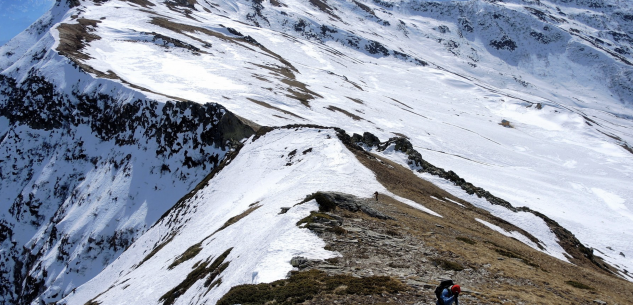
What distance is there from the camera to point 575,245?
31.6m

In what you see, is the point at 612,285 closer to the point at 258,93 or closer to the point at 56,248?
the point at 56,248

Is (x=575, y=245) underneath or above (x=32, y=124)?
above

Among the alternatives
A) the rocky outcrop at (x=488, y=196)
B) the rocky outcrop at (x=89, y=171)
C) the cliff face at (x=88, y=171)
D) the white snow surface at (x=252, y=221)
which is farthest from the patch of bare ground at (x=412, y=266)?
the cliff face at (x=88, y=171)

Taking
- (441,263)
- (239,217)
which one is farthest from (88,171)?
(441,263)

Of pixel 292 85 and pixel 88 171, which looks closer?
pixel 88 171

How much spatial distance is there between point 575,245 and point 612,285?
16.3 m

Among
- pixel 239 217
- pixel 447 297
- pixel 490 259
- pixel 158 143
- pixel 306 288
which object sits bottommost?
pixel 158 143

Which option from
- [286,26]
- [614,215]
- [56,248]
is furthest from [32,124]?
[286,26]

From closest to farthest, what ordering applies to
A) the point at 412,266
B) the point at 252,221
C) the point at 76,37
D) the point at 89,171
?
1. the point at 412,266
2. the point at 252,221
3. the point at 89,171
4. the point at 76,37

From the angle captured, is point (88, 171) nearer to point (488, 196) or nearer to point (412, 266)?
point (412, 266)

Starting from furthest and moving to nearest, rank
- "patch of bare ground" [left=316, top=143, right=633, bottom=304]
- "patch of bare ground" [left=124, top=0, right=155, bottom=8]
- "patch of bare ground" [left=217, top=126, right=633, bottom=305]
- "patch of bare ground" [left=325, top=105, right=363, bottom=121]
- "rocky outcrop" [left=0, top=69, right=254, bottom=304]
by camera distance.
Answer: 1. "patch of bare ground" [left=124, top=0, right=155, bottom=8]
2. "patch of bare ground" [left=325, top=105, right=363, bottom=121]
3. "rocky outcrop" [left=0, top=69, right=254, bottom=304]
4. "patch of bare ground" [left=316, top=143, right=633, bottom=304]
5. "patch of bare ground" [left=217, top=126, right=633, bottom=305]

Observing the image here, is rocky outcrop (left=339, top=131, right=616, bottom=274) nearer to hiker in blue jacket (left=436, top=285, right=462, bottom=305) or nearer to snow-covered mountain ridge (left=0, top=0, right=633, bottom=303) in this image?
snow-covered mountain ridge (left=0, top=0, right=633, bottom=303)

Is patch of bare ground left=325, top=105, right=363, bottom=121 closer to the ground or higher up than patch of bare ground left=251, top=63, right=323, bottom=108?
closer to the ground

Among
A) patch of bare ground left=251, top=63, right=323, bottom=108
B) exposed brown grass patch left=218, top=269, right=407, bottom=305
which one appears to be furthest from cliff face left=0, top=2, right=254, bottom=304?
exposed brown grass patch left=218, top=269, right=407, bottom=305
